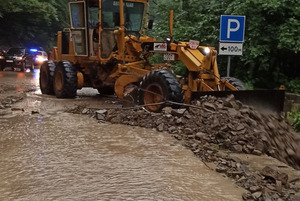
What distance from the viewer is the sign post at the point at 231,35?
9359 mm

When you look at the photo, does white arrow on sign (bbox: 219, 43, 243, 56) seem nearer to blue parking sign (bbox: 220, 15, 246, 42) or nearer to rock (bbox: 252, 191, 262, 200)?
blue parking sign (bbox: 220, 15, 246, 42)

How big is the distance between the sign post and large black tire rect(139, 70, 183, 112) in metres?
1.57

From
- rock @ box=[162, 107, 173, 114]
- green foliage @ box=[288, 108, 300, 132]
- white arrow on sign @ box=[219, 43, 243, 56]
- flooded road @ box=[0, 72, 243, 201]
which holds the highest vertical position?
white arrow on sign @ box=[219, 43, 243, 56]

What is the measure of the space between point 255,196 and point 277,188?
49 cm

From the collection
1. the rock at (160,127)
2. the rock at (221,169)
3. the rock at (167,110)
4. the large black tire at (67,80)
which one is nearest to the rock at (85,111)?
the rock at (167,110)

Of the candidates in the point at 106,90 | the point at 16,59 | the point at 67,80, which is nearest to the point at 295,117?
the point at 106,90

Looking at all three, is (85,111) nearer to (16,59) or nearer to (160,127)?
(160,127)

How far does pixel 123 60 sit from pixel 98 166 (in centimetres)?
605

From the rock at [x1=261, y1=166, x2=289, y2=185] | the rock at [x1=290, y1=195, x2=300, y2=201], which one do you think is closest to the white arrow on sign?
the rock at [x1=261, y1=166, x2=289, y2=185]

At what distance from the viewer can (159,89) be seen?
873cm

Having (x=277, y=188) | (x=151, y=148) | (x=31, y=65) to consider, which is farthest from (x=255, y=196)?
(x=31, y=65)

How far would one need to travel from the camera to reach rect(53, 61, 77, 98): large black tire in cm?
1230

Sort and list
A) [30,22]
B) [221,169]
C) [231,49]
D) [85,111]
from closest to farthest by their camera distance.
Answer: [221,169] < [231,49] < [85,111] < [30,22]

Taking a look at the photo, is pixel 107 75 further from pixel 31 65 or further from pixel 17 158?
pixel 31 65
